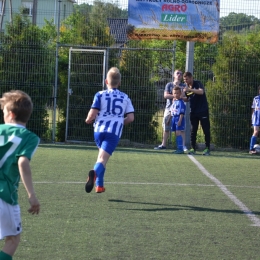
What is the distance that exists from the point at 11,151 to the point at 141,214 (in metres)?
3.36

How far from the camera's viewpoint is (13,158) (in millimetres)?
4332

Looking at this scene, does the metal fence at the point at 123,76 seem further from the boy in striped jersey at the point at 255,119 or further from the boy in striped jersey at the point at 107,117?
the boy in striped jersey at the point at 107,117

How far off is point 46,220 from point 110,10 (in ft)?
36.5

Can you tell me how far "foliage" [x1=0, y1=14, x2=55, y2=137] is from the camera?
55.5 ft

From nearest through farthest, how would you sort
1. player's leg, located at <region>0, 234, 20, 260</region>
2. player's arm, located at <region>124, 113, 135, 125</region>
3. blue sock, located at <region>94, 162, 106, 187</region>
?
player's leg, located at <region>0, 234, 20, 260</region>
blue sock, located at <region>94, 162, 106, 187</region>
player's arm, located at <region>124, 113, 135, 125</region>

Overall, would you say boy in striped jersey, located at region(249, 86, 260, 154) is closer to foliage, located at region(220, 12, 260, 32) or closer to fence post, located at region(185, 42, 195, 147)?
fence post, located at region(185, 42, 195, 147)

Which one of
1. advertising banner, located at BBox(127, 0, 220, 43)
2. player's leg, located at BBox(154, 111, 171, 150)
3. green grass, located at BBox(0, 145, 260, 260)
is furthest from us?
advertising banner, located at BBox(127, 0, 220, 43)

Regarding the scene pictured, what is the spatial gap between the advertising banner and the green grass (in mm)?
5233

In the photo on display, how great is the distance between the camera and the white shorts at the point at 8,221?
430 centimetres

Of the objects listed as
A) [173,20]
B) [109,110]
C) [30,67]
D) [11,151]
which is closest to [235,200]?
[109,110]

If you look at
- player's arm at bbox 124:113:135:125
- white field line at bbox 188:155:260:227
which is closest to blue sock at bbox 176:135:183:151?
white field line at bbox 188:155:260:227

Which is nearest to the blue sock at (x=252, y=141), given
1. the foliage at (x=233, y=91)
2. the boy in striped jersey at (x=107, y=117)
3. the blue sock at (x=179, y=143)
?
the foliage at (x=233, y=91)

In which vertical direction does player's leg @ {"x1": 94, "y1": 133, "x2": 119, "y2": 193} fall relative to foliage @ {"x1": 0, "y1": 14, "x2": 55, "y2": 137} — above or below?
below

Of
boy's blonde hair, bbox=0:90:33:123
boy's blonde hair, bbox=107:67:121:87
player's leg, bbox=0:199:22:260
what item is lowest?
player's leg, bbox=0:199:22:260
